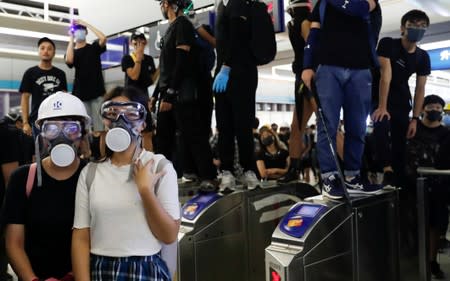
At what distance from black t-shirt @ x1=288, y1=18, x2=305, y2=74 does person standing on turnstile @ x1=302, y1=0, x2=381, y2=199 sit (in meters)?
0.76

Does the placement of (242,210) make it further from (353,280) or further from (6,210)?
(6,210)

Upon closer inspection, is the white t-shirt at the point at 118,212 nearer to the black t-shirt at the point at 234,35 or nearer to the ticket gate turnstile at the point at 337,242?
the ticket gate turnstile at the point at 337,242

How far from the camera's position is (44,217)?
1.84 metres

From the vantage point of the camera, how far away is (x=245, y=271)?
3.80 meters

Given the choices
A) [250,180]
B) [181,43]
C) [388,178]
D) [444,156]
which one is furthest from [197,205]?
[444,156]

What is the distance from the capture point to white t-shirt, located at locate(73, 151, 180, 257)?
174 centimetres

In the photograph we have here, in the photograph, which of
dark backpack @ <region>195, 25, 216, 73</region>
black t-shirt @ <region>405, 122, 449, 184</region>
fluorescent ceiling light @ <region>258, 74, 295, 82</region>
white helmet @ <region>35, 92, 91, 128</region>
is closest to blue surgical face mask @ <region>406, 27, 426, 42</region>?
black t-shirt @ <region>405, 122, 449, 184</region>

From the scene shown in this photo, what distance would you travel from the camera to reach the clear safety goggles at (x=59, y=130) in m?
1.92

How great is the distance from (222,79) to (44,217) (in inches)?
84.4

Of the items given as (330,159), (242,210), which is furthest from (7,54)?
(330,159)

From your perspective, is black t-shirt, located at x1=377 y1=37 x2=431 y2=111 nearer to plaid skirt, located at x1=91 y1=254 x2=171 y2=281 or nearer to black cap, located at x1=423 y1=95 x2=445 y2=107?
black cap, located at x1=423 y1=95 x2=445 y2=107

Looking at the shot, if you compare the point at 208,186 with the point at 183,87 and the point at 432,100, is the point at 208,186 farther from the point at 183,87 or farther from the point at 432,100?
the point at 432,100

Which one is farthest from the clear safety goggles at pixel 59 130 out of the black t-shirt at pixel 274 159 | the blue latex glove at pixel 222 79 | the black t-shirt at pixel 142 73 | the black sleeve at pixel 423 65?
the black t-shirt at pixel 274 159

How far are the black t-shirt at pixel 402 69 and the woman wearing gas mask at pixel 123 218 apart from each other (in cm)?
290
